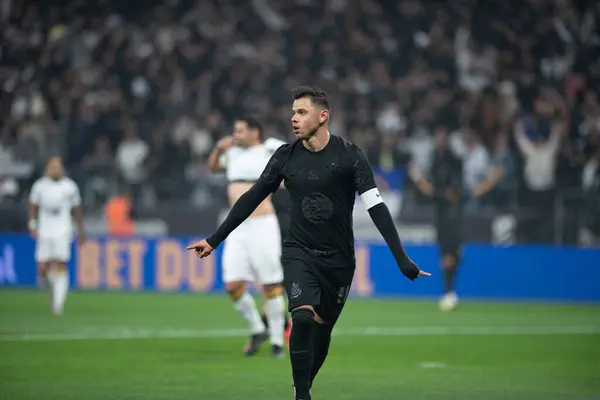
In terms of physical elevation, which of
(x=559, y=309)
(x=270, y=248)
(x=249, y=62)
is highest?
(x=249, y=62)

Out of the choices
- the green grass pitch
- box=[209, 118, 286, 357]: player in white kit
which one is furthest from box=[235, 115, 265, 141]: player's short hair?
the green grass pitch

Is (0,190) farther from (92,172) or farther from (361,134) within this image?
(361,134)

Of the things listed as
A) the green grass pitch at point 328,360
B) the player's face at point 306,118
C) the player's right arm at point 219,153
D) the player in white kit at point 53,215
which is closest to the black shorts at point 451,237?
the green grass pitch at point 328,360

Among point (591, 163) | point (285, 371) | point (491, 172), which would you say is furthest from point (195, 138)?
point (285, 371)

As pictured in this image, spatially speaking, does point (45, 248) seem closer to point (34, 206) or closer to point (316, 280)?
point (34, 206)

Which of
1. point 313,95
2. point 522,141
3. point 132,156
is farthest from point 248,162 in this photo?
point 132,156

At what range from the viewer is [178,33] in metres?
29.8

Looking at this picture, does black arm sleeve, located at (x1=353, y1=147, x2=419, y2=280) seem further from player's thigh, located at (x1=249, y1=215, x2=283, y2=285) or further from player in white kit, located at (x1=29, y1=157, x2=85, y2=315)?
player in white kit, located at (x1=29, y1=157, x2=85, y2=315)

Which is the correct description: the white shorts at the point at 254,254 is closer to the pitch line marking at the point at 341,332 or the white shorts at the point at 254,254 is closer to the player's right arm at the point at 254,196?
the pitch line marking at the point at 341,332

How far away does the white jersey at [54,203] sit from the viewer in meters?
20.8

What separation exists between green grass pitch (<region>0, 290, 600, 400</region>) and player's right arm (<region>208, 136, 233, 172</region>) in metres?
2.26

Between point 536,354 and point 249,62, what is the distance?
16.0 m

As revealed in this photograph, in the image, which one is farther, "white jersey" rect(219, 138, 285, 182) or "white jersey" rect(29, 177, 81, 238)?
"white jersey" rect(29, 177, 81, 238)

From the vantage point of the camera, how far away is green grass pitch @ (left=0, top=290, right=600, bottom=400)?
10.5 metres
